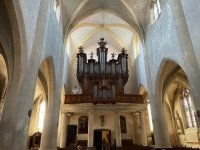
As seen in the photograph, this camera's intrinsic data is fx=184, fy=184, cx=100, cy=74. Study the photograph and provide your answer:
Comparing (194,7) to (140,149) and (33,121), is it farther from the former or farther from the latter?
(33,121)

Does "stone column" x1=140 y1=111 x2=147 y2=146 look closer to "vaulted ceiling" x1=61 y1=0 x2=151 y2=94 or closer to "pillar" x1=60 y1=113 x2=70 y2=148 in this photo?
"vaulted ceiling" x1=61 y1=0 x2=151 y2=94

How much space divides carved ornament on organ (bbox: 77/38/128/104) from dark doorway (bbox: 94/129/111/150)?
506 cm

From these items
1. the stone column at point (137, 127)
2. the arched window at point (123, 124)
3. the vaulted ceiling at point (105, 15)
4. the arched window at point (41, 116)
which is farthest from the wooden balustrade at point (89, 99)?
the vaulted ceiling at point (105, 15)

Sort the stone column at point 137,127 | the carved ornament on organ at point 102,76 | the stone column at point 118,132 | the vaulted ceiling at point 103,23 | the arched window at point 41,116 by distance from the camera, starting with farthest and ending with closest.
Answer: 1. the stone column at point 137,127
2. the arched window at point 41,116
3. the carved ornament on organ at point 102,76
4. the stone column at point 118,132
5. the vaulted ceiling at point 103,23

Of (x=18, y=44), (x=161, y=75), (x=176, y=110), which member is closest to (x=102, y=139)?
(x=176, y=110)

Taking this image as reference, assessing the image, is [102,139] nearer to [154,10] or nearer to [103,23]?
[103,23]

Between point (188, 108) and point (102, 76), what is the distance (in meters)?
8.45

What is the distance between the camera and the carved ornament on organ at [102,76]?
1644 cm

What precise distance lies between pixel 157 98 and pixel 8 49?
9325mm

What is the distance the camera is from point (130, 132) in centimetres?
1975

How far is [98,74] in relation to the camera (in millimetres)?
18062

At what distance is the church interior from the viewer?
20.7ft

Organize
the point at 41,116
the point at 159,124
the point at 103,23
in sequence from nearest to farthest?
the point at 159,124 < the point at 41,116 < the point at 103,23

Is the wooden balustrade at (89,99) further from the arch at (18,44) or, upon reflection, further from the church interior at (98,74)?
the arch at (18,44)
